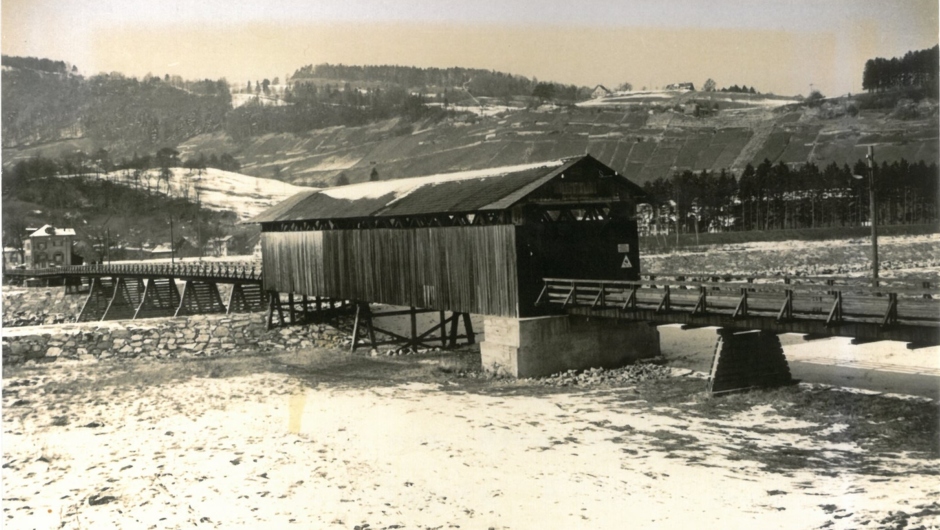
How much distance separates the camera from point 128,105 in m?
38.8

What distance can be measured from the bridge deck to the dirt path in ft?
6.48

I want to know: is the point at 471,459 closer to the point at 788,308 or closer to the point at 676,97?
the point at 788,308

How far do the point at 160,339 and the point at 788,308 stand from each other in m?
24.8

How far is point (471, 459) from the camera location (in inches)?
543

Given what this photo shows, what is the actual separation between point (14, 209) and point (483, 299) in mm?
42103

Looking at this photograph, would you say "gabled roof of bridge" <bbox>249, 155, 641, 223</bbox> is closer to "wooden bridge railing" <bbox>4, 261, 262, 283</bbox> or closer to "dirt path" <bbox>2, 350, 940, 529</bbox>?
"dirt path" <bbox>2, 350, 940, 529</bbox>

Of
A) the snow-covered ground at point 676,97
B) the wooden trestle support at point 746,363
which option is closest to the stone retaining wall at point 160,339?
the wooden trestle support at point 746,363

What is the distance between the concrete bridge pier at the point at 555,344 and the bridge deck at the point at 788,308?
0.88 metres

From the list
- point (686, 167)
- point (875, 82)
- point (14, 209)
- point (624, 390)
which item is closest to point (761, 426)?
point (624, 390)

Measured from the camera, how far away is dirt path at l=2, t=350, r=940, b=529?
11.3 metres

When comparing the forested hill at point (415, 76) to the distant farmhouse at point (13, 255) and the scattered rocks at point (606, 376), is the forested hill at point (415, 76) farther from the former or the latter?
the distant farmhouse at point (13, 255)

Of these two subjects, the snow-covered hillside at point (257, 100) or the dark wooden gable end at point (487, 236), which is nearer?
the dark wooden gable end at point (487, 236)

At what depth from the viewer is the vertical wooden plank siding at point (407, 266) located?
22750 millimetres

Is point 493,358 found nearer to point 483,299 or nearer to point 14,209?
point 483,299
